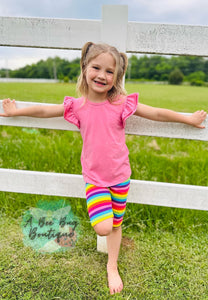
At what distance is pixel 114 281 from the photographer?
1.67 meters

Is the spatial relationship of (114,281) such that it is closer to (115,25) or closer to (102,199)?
(102,199)

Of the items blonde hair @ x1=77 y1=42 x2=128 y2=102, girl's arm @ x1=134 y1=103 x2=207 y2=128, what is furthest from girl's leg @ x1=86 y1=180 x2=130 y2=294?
blonde hair @ x1=77 y1=42 x2=128 y2=102

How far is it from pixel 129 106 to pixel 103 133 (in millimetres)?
202

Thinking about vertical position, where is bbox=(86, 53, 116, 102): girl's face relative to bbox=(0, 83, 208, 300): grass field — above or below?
above

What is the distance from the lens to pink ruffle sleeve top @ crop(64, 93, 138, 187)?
1.48m

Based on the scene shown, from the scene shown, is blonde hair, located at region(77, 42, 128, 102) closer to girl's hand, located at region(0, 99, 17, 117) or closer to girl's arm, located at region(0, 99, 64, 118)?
girl's arm, located at region(0, 99, 64, 118)

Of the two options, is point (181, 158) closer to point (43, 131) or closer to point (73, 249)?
point (73, 249)

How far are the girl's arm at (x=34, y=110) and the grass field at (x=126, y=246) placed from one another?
0.40m

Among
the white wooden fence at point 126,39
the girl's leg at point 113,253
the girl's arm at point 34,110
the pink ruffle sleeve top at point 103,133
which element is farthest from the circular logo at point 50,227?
the girl's arm at point 34,110

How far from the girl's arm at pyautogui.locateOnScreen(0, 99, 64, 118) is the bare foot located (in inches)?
39.6

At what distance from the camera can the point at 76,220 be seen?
2.23m

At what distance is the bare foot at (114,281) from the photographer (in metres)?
1.63

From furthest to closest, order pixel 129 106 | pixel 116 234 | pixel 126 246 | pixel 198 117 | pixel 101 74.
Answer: pixel 126 246 → pixel 116 234 → pixel 198 117 → pixel 129 106 → pixel 101 74

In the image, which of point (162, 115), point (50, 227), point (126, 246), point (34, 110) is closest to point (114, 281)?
point (126, 246)
